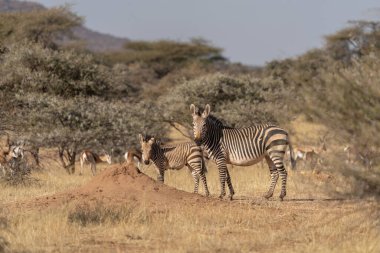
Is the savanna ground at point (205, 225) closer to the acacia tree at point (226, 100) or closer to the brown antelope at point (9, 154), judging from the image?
the brown antelope at point (9, 154)

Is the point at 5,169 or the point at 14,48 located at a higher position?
the point at 14,48

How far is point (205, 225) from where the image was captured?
1057 cm

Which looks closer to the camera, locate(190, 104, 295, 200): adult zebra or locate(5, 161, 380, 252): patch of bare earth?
locate(5, 161, 380, 252): patch of bare earth

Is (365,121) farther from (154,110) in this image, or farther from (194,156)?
(154,110)

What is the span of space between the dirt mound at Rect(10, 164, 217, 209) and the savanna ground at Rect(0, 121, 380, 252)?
0.16 metres

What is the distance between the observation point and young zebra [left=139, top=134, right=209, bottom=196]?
15992mm

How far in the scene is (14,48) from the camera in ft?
91.4

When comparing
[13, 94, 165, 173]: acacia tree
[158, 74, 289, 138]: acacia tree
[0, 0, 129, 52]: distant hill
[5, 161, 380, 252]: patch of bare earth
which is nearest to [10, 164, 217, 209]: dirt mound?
[5, 161, 380, 252]: patch of bare earth

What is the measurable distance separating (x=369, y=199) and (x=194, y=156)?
7516mm

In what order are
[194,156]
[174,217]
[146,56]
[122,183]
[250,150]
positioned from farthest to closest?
[146,56] < [194,156] < [250,150] < [122,183] < [174,217]

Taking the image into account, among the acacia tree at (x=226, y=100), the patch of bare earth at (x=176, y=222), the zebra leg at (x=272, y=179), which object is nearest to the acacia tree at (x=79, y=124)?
the acacia tree at (x=226, y=100)

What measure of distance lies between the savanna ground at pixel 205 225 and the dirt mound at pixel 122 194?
16cm

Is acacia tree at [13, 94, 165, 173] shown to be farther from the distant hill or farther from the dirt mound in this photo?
the distant hill

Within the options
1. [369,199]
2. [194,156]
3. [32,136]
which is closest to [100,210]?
[369,199]
